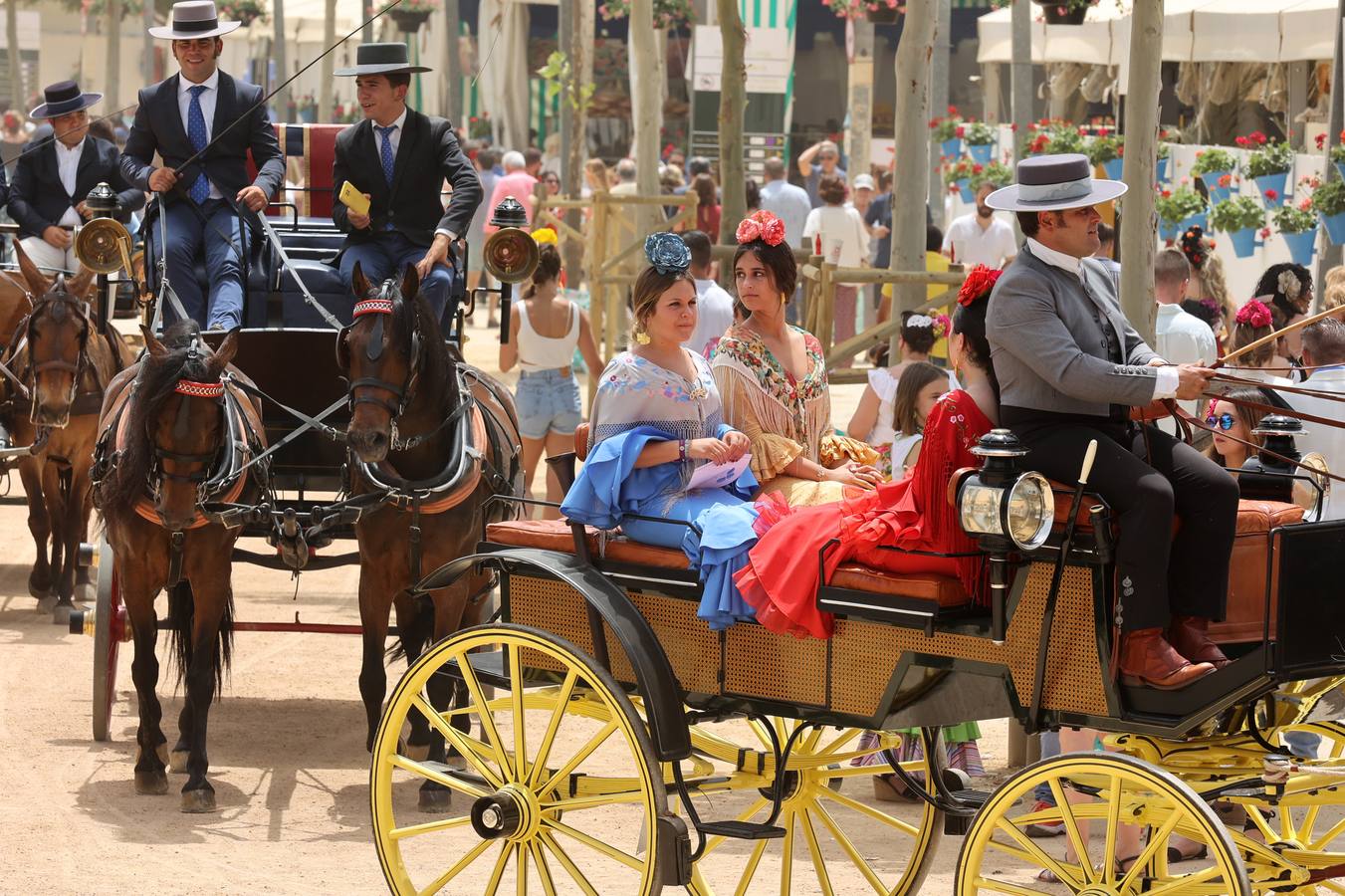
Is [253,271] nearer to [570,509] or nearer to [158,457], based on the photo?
[158,457]

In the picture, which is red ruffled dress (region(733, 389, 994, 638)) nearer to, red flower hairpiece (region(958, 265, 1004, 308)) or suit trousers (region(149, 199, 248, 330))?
red flower hairpiece (region(958, 265, 1004, 308))

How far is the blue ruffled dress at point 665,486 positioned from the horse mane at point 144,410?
254 cm

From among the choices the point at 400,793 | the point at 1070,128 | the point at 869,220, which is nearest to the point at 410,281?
the point at 400,793

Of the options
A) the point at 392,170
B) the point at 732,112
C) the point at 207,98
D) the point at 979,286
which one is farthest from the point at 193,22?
the point at 732,112

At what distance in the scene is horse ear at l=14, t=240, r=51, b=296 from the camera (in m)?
10.9

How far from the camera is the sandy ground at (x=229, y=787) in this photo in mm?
6973

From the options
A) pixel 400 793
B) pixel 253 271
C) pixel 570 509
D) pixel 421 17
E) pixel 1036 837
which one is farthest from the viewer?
pixel 421 17

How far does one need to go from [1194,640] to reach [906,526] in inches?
31.4

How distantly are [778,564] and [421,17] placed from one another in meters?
35.7

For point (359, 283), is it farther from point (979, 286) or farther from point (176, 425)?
point (979, 286)

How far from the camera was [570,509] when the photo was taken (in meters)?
5.75

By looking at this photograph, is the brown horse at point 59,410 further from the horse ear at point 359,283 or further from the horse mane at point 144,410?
the horse ear at point 359,283

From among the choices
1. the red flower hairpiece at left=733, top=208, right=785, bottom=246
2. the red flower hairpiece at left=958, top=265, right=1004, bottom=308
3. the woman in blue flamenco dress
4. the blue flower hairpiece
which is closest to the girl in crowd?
the red flower hairpiece at left=733, top=208, right=785, bottom=246

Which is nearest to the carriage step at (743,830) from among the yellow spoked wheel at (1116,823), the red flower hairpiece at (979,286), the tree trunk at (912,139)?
the yellow spoked wheel at (1116,823)
